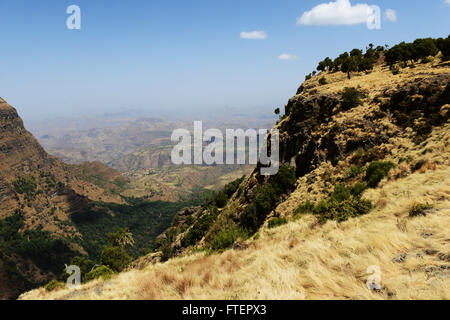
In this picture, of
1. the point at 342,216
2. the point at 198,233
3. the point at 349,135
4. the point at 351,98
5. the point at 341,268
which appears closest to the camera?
the point at 341,268

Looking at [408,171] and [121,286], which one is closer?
[121,286]

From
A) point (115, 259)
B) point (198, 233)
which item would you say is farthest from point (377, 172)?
point (115, 259)

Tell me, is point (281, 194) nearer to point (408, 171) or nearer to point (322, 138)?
point (322, 138)

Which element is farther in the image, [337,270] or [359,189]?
[359,189]

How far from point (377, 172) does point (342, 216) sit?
687cm

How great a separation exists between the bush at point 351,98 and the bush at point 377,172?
12222 millimetres

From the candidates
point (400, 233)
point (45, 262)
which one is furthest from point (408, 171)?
point (45, 262)

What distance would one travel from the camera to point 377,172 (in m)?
18.5

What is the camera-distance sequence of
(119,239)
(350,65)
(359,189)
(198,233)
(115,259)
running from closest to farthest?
(359,189)
(198,233)
(350,65)
(115,259)
(119,239)

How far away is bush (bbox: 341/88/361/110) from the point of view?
28641 millimetres

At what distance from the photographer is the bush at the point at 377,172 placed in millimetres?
18158

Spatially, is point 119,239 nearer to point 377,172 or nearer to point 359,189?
point 359,189

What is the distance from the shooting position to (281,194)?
28719 millimetres
